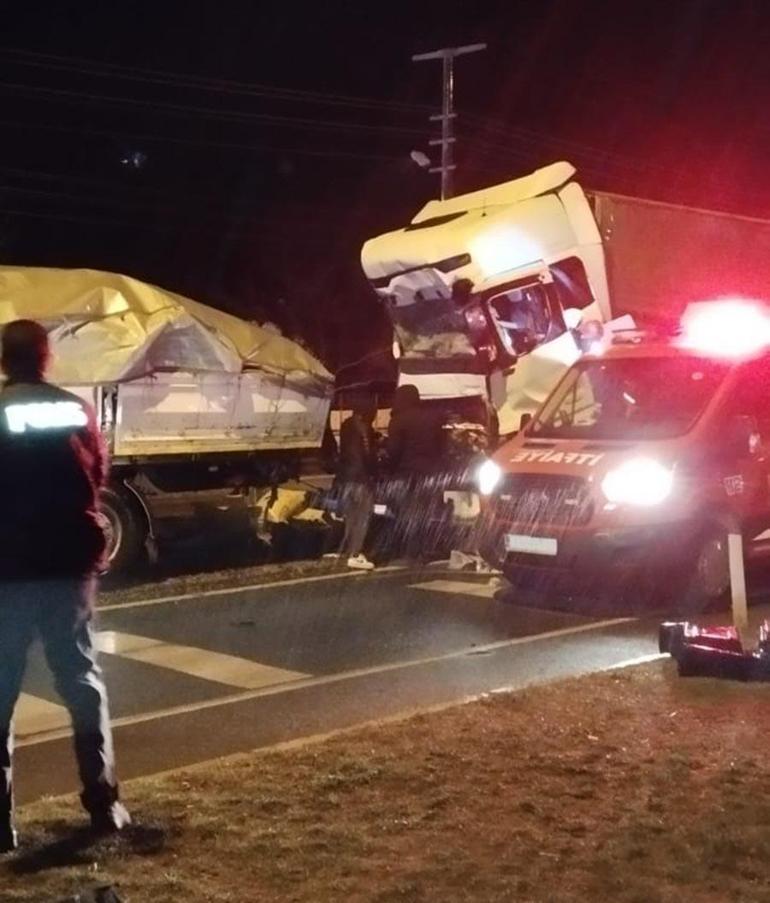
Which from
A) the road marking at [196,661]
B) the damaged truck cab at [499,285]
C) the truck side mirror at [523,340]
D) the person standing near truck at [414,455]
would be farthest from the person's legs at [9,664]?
the truck side mirror at [523,340]

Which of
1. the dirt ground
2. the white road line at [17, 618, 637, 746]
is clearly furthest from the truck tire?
the dirt ground

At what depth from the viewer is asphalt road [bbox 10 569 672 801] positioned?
24.4 feet

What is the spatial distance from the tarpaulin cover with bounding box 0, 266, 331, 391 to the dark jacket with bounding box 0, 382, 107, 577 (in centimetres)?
717

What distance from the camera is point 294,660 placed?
367 inches

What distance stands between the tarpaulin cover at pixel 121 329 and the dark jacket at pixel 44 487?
23.5 ft

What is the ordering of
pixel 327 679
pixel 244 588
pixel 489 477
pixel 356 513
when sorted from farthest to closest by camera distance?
pixel 356 513 < pixel 244 588 < pixel 489 477 < pixel 327 679

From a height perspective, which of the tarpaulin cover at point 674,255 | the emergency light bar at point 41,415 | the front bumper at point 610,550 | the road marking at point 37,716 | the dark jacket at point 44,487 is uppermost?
the tarpaulin cover at point 674,255

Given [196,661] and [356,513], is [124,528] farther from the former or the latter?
[196,661]

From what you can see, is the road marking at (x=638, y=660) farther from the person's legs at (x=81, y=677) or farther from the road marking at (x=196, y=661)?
the person's legs at (x=81, y=677)

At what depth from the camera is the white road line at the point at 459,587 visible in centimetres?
1184

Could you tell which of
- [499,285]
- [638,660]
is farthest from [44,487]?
[499,285]

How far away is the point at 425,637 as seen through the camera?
10055 millimetres

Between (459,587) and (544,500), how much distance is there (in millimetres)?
1505

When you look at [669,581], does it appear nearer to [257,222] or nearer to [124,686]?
[124,686]
